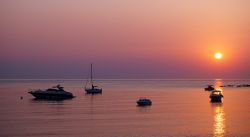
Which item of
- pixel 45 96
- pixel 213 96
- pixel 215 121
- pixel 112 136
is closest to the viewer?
pixel 112 136

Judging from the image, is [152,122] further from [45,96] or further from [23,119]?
[45,96]

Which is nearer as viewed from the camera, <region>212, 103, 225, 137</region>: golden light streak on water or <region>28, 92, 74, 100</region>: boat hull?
<region>212, 103, 225, 137</region>: golden light streak on water

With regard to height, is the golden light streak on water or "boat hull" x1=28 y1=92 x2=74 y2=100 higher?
"boat hull" x1=28 y1=92 x2=74 y2=100

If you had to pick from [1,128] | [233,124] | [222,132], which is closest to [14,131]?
[1,128]

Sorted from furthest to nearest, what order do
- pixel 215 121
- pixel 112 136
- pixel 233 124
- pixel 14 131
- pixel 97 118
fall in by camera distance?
pixel 97 118
pixel 215 121
pixel 233 124
pixel 14 131
pixel 112 136

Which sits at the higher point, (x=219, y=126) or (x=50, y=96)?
(x=50, y=96)

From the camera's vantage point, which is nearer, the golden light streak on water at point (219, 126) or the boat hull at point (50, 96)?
the golden light streak on water at point (219, 126)

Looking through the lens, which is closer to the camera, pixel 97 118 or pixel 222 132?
pixel 222 132

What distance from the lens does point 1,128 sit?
5578cm

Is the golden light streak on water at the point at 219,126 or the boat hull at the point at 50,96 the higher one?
the boat hull at the point at 50,96

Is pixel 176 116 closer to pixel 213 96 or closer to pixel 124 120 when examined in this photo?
pixel 124 120

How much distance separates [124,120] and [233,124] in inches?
644

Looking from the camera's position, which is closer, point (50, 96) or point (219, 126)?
point (219, 126)

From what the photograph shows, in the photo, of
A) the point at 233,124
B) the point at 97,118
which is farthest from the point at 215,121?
the point at 97,118
